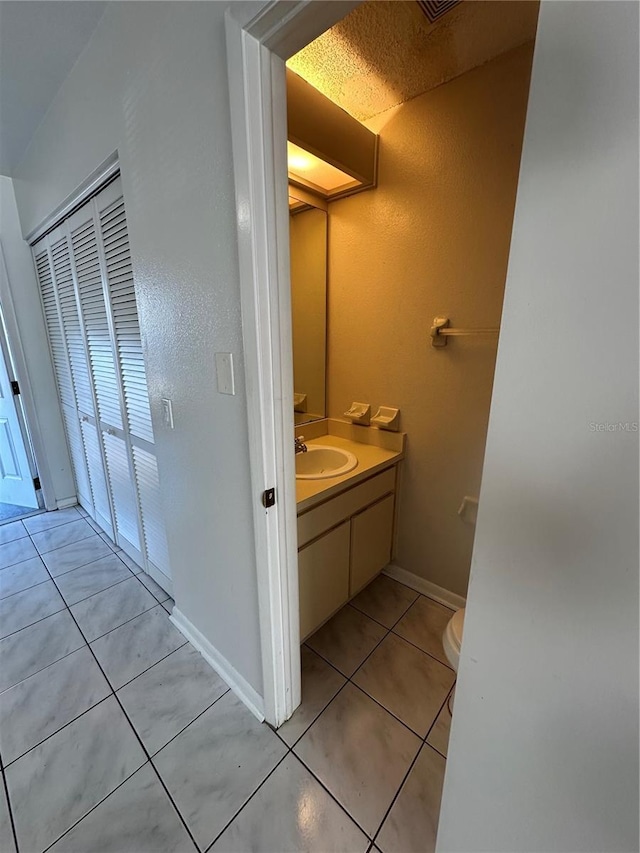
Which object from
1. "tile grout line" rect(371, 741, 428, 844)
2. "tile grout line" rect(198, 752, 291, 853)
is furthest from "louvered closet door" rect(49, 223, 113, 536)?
"tile grout line" rect(371, 741, 428, 844)

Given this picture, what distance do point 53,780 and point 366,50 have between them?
8.79ft

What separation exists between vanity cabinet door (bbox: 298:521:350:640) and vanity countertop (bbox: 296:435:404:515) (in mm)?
193

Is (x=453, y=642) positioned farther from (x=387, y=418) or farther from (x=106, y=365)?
(x=106, y=365)

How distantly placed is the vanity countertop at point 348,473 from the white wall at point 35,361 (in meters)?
2.14

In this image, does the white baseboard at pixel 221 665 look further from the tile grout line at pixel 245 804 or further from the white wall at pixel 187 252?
the tile grout line at pixel 245 804

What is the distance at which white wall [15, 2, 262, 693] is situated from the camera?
90 centimetres

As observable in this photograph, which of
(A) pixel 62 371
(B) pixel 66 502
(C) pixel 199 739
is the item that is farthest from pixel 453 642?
(B) pixel 66 502

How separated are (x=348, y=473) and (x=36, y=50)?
6.75ft

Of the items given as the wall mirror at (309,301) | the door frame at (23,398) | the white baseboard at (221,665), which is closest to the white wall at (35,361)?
the door frame at (23,398)

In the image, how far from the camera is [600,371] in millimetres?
390

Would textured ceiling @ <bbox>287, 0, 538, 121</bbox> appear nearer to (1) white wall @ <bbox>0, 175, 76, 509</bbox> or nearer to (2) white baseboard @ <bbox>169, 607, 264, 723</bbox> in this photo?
(1) white wall @ <bbox>0, 175, 76, 509</bbox>

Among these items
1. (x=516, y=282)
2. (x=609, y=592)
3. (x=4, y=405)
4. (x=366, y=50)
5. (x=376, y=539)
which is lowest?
(x=376, y=539)

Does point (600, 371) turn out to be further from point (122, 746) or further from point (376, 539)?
point (122, 746)

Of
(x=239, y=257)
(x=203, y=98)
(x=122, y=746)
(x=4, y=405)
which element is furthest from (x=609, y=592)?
(x=4, y=405)
